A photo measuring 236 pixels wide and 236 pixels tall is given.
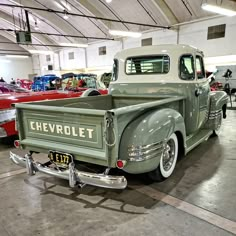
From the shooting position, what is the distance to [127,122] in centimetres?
237

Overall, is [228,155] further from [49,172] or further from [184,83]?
[49,172]

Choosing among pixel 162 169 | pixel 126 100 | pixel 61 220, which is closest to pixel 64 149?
pixel 61 220

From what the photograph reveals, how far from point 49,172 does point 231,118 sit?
670cm

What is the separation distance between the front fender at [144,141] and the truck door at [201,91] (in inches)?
55.9

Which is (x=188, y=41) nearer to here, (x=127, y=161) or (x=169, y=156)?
(x=169, y=156)

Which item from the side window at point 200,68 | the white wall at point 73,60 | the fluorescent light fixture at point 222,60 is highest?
the white wall at point 73,60

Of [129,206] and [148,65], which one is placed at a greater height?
[148,65]

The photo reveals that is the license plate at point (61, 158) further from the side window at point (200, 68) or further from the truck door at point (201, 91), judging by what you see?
the side window at point (200, 68)

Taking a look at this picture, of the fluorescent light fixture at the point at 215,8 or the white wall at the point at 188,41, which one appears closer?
the fluorescent light fixture at the point at 215,8

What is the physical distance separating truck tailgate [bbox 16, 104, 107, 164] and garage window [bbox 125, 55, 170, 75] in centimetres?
196

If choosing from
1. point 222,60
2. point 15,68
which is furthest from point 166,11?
point 15,68

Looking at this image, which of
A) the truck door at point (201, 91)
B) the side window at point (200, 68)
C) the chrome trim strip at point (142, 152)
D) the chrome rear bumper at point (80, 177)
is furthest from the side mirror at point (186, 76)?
the chrome rear bumper at point (80, 177)

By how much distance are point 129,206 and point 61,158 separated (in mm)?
953

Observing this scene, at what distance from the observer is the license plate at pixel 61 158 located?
8.13ft
